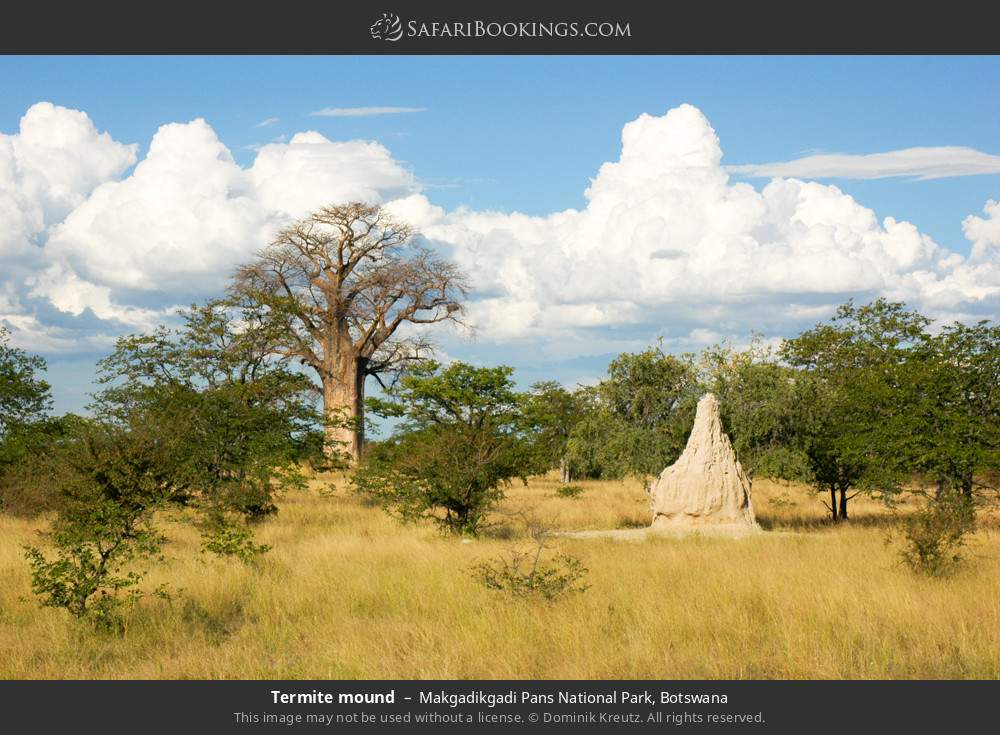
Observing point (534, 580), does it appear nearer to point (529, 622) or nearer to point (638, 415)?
point (529, 622)

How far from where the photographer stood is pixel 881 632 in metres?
8.59

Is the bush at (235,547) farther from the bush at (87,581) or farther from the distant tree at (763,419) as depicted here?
the distant tree at (763,419)

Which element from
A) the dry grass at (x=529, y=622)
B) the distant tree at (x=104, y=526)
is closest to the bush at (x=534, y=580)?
the dry grass at (x=529, y=622)

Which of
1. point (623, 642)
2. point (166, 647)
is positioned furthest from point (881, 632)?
point (166, 647)

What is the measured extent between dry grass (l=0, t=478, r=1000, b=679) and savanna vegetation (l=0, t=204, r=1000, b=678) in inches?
1.7

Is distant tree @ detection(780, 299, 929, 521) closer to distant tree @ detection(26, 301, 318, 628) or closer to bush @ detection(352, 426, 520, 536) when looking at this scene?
bush @ detection(352, 426, 520, 536)

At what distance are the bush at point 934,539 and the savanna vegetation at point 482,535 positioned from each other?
1.6 inches

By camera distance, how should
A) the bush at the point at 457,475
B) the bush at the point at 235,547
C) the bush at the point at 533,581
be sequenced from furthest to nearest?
1. the bush at the point at 457,475
2. the bush at the point at 235,547
3. the bush at the point at 533,581

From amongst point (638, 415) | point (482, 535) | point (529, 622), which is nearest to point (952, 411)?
point (638, 415)

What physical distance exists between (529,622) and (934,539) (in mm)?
6039

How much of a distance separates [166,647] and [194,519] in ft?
34.9

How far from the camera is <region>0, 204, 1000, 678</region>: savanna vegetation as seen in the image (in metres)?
8.27

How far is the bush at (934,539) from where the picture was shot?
37.8 feet

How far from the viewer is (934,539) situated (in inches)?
456
